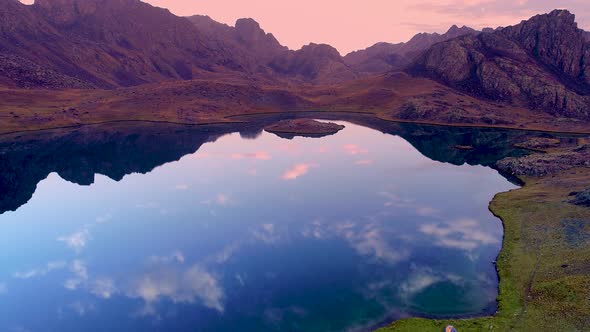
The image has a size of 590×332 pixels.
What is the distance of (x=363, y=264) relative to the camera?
2452 inches

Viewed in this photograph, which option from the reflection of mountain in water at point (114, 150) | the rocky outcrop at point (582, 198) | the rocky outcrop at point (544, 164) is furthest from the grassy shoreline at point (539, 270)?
the reflection of mountain in water at point (114, 150)

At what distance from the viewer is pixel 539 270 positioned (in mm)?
56125

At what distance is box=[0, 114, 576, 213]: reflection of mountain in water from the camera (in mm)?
120625

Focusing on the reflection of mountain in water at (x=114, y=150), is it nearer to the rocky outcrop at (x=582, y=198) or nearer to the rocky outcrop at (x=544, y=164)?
the rocky outcrop at (x=544, y=164)

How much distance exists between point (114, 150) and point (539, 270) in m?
150

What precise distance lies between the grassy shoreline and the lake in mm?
2553

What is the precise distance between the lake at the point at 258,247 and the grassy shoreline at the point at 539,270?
2553 mm

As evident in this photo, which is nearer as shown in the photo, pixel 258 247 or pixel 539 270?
pixel 539 270

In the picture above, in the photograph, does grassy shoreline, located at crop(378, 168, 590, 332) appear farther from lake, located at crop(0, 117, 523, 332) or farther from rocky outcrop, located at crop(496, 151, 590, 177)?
rocky outcrop, located at crop(496, 151, 590, 177)

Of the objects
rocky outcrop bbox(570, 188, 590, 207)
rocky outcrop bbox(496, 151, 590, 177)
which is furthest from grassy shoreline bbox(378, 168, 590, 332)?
rocky outcrop bbox(496, 151, 590, 177)

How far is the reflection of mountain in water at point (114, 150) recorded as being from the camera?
121m

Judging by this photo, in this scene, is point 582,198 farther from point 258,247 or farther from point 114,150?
point 114,150

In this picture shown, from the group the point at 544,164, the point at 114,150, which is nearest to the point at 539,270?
the point at 544,164

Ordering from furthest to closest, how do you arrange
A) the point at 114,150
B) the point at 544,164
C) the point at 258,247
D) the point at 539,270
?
1. the point at 114,150
2. the point at 544,164
3. the point at 258,247
4. the point at 539,270
